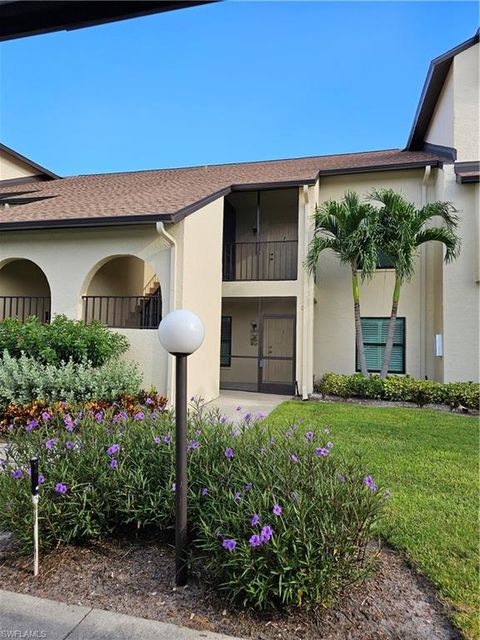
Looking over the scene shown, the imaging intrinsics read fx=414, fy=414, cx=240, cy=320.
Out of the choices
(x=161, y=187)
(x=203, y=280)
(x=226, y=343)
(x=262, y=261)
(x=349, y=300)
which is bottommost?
(x=226, y=343)

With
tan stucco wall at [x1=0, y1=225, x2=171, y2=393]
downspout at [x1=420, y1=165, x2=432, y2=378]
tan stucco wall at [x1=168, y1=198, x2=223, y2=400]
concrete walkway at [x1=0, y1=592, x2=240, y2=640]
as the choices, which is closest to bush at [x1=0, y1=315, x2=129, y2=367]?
tan stucco wall at [x1=0, y1=225, x2=171, y2=393]

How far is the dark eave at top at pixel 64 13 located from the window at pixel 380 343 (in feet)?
42.3

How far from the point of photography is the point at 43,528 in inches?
126

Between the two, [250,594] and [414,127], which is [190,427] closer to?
[250,594]

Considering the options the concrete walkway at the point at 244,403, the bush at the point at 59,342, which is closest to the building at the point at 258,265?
the concrete walkway at the point at 244,403

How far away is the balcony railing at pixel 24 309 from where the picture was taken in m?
11.7

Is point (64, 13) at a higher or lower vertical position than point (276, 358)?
higher

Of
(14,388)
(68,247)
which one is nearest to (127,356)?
(14,388)

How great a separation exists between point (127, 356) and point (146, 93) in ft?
22.0

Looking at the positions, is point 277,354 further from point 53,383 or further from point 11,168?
point 11,168

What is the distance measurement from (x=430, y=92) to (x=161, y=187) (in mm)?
9586

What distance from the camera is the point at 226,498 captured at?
299 cm

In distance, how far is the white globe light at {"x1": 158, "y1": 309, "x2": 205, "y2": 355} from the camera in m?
3.00

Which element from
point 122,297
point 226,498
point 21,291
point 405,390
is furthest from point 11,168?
point 226,498
